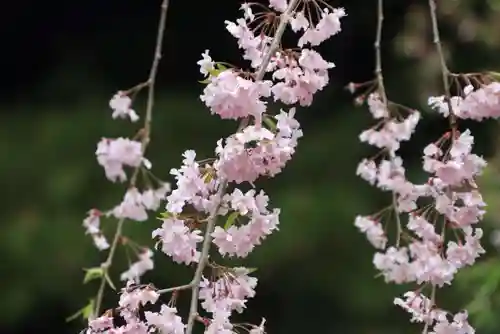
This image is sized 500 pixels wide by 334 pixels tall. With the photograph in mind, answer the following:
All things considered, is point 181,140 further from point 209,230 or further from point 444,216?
point 209,230

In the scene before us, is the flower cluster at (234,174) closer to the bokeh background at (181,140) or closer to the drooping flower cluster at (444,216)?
the drooping flower cluster at (444,216)

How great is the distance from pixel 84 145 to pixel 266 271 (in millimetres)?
610

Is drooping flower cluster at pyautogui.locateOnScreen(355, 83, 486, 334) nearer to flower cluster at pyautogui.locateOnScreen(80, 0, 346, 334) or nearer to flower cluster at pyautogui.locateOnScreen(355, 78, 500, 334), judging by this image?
flower cluster at pyautogui.locateOnScreen(355, 78, 500, 334)

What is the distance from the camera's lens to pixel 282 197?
8.63 ft

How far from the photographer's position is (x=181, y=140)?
8.94ft

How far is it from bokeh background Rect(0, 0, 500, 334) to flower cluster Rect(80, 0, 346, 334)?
63.9 inches

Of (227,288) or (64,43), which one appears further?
(64,43)

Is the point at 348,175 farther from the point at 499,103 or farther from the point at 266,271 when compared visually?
the point at 499,103

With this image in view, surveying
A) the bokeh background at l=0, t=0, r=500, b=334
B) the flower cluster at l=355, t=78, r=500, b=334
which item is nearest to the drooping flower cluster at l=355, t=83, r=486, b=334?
the flower cluster at l=355, t=78, r=500, b=334

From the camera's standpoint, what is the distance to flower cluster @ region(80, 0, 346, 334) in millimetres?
745

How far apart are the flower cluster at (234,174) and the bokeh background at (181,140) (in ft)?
5.33

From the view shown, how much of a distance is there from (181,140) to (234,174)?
199 cm

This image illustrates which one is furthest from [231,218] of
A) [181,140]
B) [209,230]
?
[181,140]

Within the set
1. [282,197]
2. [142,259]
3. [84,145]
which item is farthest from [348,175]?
[142,259]
